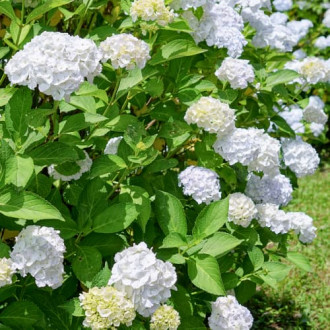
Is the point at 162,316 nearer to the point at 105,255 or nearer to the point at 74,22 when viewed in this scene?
the point at 105,255

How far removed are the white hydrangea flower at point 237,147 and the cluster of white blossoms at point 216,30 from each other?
41cm

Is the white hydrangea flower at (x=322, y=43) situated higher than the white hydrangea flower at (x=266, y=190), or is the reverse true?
the white hydrangea flower at (x=266, y=190)

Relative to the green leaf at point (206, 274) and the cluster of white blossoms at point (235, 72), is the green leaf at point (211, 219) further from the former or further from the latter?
the cluster of white blossoms at point (235, 72)

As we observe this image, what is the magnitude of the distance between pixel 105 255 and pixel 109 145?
397 millimetres

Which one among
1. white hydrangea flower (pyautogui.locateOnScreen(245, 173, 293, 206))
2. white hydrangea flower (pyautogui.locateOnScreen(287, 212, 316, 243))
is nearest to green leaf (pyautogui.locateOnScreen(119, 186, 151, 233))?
white hydrangea flower (pyautogui.locateOnScreen(245, 173, 293, 206))

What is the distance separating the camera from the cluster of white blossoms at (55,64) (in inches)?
62.3

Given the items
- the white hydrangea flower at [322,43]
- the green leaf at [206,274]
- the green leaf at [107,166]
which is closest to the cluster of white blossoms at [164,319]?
the green leaf at [206,274]

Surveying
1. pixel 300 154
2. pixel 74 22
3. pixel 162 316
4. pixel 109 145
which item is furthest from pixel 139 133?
pixel 300 154

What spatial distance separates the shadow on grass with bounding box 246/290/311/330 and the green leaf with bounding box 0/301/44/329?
2.05 meters

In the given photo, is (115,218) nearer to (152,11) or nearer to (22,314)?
(22,314)

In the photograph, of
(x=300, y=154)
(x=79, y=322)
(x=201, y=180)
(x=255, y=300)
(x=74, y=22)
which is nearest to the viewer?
(x=79, y=322)

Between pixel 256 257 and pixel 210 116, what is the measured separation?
1.88 feet

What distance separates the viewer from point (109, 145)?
7.18 ft

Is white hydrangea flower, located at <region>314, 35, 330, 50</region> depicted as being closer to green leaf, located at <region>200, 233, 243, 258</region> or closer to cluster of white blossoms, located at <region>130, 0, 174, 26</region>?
cluster of white blossoms, located at <region>130, 0, 174, 26</region>
